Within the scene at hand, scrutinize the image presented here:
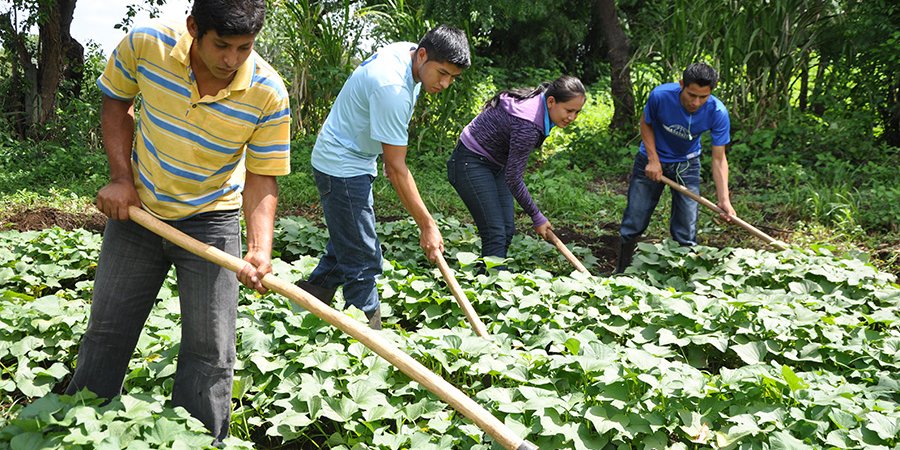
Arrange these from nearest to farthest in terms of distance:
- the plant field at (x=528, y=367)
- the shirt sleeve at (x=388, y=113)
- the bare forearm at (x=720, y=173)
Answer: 1. the plant field at (x=528, y=367)
2. the shirt sleeve at (x=388, y=113)
3. the bare forearm at (x=720, y=173)

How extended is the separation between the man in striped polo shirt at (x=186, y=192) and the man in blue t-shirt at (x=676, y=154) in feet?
10.7

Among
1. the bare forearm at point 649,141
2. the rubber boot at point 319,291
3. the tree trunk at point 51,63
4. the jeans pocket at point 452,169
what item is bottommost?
the rubber boot at point 319,291

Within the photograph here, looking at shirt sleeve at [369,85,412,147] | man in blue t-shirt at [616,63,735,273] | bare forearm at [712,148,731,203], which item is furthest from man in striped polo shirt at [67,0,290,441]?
bare forearm at [712,148,731,203]

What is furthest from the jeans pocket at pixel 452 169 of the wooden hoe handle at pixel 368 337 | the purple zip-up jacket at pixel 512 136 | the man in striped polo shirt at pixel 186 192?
the wooden hoe handle at pixel 368 337

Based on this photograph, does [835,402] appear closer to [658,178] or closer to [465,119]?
[658,178]

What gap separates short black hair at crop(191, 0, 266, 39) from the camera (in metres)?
2.12

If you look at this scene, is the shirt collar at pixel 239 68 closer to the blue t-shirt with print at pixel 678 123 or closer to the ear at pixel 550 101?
the ear at pixel 550 101

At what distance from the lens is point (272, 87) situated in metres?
2.43

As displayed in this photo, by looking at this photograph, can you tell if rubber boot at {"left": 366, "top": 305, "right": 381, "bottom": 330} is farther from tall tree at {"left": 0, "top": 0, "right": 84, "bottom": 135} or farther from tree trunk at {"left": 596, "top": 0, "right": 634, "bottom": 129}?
tall tree at {"left": 0, "top": 0, "right": 84, "bottom": 135}

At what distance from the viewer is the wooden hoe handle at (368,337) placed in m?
2.39

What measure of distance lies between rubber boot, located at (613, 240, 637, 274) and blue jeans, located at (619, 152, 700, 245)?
0.03m

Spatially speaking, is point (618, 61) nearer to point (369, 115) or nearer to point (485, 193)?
point (485, 193)

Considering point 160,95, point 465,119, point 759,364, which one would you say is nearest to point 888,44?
point 465,119

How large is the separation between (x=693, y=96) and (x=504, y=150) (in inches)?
52.3
